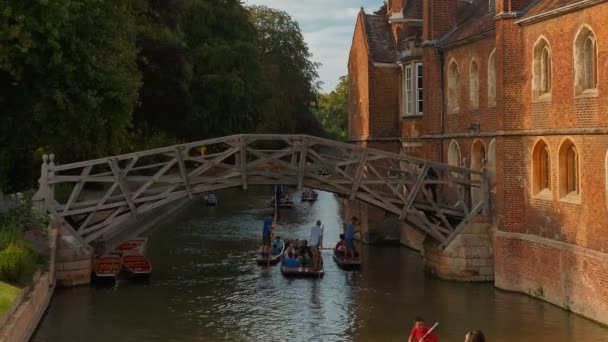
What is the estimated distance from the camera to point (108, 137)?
94.6ft

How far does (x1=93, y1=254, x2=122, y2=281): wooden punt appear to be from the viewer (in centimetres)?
2262

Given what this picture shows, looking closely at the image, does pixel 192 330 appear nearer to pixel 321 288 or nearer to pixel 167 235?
pixel 321 288

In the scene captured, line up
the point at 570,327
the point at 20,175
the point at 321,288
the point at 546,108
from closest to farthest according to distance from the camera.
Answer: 1. the point at 570,327
2. the point at 546,108
3. the point at 321,288
4. the point at 20,175

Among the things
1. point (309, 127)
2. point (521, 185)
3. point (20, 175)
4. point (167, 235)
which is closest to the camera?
point (521, 185)

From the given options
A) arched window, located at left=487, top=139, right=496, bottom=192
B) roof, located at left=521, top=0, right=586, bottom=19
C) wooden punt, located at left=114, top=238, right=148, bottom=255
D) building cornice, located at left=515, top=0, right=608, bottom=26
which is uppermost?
roof, located at left=521, top=0, right=586, bottom=19

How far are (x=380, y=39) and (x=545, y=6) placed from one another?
45.4 ft

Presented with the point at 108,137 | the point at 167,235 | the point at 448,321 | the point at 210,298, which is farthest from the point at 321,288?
the point at 167,235

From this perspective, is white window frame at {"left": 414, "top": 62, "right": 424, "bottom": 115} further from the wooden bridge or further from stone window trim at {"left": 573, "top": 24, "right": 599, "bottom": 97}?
stone window trim at {"left": 573, "top": 24, "right": 599, "bottom": 97}

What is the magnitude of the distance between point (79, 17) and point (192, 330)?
11886 mm

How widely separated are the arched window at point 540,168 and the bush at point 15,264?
41.0 feet

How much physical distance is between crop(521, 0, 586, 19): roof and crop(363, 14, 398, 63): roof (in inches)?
471

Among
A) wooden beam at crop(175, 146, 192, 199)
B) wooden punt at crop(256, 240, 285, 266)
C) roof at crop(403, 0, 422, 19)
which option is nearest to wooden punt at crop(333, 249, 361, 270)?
wooden punt at crop(256, 240, 285, 266)

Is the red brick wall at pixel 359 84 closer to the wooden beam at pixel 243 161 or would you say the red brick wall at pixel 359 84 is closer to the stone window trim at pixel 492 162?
the stone window trim at pixel 492 162

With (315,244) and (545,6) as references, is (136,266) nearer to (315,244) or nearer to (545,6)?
(315,244)
